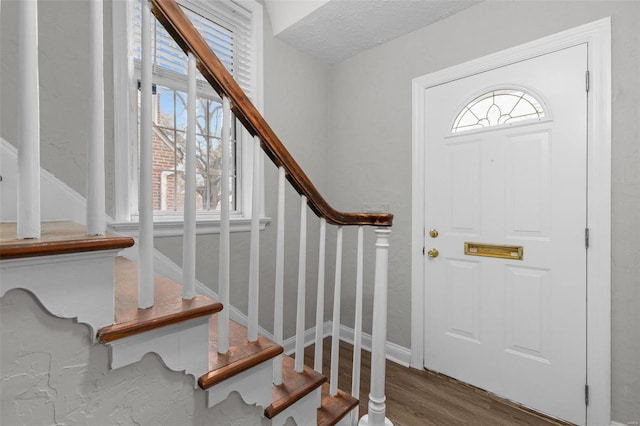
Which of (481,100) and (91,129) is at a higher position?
(481,100)

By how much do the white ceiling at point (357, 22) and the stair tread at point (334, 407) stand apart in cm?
239

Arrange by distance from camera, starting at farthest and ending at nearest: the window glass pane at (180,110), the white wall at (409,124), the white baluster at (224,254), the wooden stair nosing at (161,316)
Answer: the window glass pane at (180,110) < the white wall at (409,124) < the white baluster at (224,254) < the wooden stair nosing at (161,316)

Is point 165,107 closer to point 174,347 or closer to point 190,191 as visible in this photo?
point 190,191

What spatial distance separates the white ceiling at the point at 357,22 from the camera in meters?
2.06

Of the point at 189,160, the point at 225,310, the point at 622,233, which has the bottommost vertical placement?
the point at 225,310

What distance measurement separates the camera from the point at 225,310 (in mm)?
889

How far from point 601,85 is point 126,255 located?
274 cm

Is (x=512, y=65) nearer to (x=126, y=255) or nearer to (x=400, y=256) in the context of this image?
(x=400, y=256)

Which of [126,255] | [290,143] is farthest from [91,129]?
[290,143]

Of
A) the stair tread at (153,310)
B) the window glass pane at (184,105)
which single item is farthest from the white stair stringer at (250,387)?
the window glass pane at (184,105)

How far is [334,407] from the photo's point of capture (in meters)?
1.27

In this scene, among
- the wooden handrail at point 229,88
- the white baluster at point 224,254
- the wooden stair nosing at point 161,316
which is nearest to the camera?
the wooden stair nosing at point 161,316

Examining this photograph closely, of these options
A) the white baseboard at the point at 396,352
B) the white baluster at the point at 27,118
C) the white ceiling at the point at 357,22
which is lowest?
the white baseboard at the point at 396,352

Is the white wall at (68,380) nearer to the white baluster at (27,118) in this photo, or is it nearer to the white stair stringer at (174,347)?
the white stair stringer at (174,347)
